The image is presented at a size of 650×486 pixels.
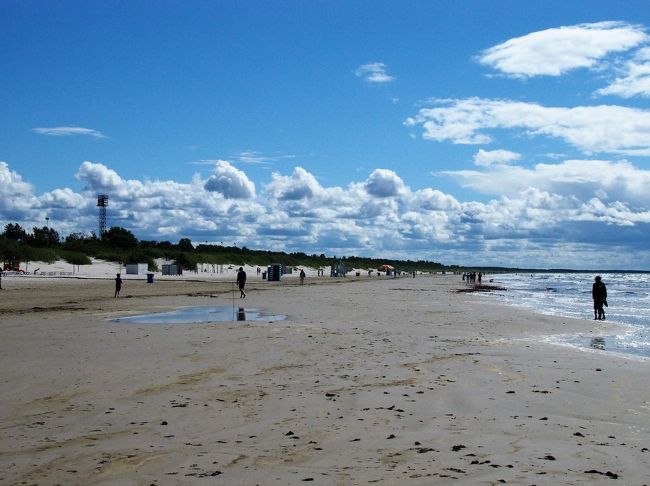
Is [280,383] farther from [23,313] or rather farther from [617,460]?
A: [23,313]

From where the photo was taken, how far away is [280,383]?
977 cm

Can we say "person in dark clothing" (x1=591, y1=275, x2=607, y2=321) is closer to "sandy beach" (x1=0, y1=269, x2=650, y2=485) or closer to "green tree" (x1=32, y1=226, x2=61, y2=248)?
"sandy beach" (x1=0, y1=269, x2=650, y2=485)

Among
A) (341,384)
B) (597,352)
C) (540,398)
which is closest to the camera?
(540,398)

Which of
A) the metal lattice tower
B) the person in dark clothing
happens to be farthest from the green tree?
the person in dark clothing

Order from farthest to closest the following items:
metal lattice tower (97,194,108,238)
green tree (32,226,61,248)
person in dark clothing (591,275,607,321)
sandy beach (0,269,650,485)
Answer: metal lattice tower (97,194,108,238) < green tree (32,226,61,248) < person in dark clothing (591,275,607,321) < sandy beach (0,269,650,485)

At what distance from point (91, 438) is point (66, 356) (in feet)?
21.1

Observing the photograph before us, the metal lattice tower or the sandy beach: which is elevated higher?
the metal lattice tower

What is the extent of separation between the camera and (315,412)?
Answer: 7.81 m

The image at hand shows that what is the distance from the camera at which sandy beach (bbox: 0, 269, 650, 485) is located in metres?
5.54

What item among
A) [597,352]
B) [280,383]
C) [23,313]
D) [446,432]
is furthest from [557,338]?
[23,313]

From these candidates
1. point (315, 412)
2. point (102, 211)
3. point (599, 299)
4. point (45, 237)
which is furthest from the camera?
point (102, 211)

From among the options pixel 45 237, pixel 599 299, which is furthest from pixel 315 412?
pixel 45 237

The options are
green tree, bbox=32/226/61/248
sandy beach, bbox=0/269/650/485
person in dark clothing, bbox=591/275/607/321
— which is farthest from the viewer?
green tree, bbox=32/226/61/248

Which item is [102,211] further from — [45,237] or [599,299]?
[599,299]
